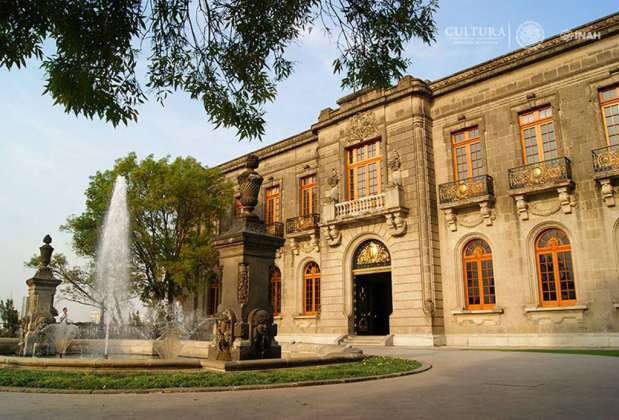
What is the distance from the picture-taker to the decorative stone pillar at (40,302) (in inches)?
572

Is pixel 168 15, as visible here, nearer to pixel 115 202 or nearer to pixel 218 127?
pixel 218 127

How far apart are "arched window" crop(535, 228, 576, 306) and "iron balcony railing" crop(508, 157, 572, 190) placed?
1768 mm

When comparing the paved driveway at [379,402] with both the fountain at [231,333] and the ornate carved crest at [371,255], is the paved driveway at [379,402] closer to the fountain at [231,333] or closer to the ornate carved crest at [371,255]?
the fountain at [231,333]

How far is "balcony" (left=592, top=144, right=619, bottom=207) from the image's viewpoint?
15.8 meters

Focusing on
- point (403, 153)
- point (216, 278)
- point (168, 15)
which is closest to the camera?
point (168, 15)

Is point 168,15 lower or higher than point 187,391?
higher

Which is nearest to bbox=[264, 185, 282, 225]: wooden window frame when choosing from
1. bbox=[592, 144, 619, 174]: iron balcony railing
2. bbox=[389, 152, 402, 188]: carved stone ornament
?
bbox=[389, 152, 402, 188]: carved stone ornament

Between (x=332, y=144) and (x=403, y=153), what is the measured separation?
4.26 m

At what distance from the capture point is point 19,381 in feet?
23.1

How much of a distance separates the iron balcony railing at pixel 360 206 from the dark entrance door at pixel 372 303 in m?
2.92

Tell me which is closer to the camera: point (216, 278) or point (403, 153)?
point (403, 153)

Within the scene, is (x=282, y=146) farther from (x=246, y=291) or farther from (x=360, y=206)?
(x=246, y=291)

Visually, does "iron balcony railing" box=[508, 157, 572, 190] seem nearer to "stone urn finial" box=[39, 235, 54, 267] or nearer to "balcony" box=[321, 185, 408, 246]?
"balcony" box=[321, 185, 408, 246]

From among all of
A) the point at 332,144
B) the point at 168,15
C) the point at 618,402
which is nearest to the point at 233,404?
the point at 618,402
